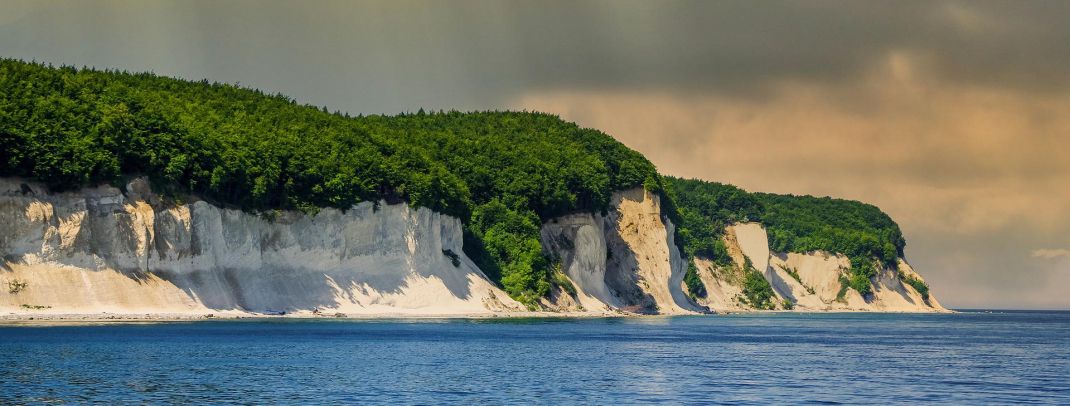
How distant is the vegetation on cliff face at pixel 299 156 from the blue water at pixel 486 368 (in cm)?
1831

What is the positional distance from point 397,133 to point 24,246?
6536 cm

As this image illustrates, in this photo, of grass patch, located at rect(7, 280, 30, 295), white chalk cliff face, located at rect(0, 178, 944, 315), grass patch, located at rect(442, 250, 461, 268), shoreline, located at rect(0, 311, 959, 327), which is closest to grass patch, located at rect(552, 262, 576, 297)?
white chalk cliff face, located at rect(0, 178, 944, 315)

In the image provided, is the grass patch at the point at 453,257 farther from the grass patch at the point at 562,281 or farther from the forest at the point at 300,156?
the grass patch at the point at 562,281

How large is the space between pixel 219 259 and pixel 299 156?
16.2 m

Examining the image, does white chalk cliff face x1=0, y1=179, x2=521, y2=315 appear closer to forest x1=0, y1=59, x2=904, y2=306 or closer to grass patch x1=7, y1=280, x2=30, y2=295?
grass patch x1=7, y1=280, x2=30, y2=295

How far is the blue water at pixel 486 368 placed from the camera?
51.4 metres

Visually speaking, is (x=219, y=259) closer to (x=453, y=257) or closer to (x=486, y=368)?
(x=453, y=257)

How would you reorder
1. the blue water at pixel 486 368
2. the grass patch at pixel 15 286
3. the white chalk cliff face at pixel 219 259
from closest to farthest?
1. the blue water at pixel 486 368
2. the grass patch at pixel 15 286
3. the white chalk cliff face at pixel 219 259

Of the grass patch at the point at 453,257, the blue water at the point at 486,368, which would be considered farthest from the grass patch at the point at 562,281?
the blue water at the point at 486,368

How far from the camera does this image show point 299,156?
127m

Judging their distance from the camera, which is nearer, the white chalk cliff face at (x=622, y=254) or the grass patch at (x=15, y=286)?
the grass patch at (x=15, y=286)

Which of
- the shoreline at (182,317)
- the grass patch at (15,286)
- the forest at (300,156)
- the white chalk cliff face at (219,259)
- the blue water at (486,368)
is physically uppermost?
the forest at (300,156)

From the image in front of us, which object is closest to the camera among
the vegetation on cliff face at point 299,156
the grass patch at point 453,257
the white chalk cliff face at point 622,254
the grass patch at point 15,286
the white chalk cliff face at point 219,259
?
the grass patch at point 15,286

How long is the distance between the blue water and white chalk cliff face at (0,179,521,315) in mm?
9983
